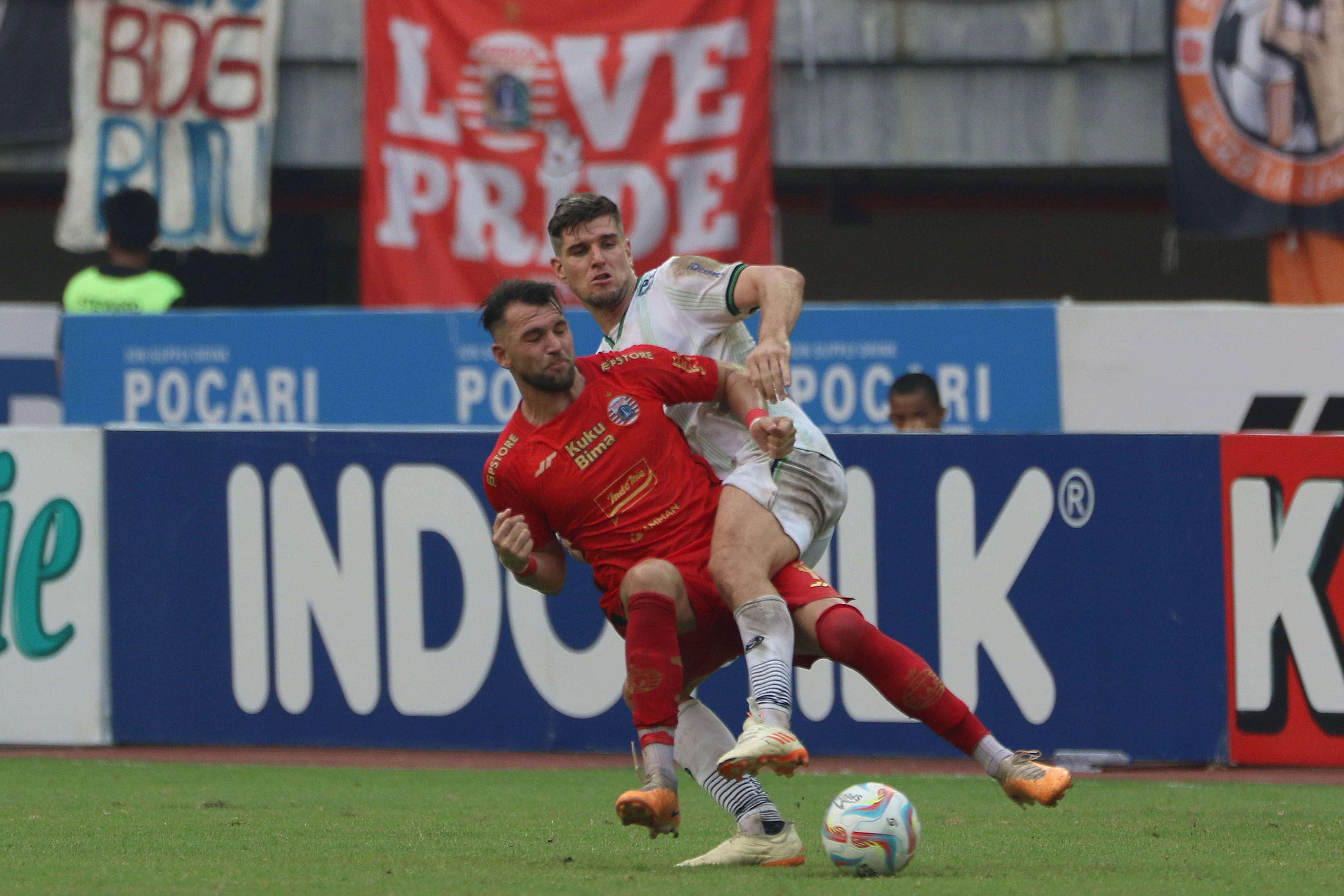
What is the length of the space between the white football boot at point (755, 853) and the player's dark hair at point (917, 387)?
416cm

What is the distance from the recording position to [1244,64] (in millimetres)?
13648

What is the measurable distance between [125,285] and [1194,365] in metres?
6.03

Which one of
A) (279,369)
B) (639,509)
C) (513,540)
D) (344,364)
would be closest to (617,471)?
(639,509)

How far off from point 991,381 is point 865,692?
2.19m

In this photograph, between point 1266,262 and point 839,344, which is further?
point 1266,262

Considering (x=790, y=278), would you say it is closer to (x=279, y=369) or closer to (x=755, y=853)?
(x=755, y=853)

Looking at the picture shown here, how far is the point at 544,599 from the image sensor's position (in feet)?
28.9

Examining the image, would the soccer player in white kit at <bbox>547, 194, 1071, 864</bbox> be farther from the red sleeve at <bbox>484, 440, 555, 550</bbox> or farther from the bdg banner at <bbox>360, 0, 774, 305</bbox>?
the bdg banner at <bbox>360, 0, 774, 305</bbox>

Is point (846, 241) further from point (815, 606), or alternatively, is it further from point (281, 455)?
point (815, 606)

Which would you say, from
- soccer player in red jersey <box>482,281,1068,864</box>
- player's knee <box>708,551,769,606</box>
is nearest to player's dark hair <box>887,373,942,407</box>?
soccer player in red jersey <box>482,281,1068,864</box>

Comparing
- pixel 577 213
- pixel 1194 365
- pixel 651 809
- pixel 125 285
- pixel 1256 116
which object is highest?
pixel 1256 116

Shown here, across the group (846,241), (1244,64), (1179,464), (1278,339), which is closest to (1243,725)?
(1179,464)

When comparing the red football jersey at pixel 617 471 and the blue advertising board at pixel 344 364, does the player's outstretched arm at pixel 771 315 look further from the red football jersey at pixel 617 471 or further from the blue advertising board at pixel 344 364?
the blue advertising board at pixel 344 364

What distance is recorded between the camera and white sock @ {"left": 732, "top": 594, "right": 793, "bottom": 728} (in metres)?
5.00
